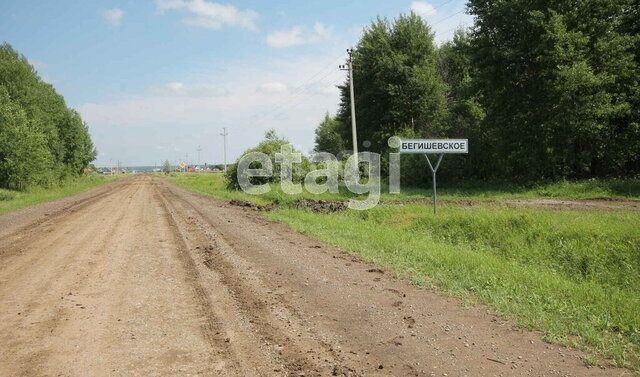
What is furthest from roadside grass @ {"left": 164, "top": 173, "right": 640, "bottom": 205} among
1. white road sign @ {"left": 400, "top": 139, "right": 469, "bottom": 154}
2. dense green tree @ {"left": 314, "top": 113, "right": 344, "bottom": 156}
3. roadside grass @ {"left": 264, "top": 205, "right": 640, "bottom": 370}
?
dense green tree @ {"left": 314, "top": 113, "right": 344, "bottom": 156}

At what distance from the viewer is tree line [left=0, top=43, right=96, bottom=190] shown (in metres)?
32.2

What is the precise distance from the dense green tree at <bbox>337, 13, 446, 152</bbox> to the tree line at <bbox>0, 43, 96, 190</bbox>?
2688cm

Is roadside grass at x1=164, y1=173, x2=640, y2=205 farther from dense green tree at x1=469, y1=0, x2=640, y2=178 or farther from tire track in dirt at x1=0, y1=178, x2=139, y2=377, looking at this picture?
tire track in dirt at x1=0, y1=178, x2=139, y2=377

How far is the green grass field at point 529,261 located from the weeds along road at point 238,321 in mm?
515

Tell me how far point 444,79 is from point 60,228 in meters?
38.1

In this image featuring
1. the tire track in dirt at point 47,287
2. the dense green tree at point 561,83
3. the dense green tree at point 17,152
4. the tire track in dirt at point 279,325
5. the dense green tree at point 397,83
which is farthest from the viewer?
the dense green tree at point 397,83

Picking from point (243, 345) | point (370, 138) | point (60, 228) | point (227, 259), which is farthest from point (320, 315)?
point (370, 138)

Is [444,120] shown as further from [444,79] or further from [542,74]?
[542,74]

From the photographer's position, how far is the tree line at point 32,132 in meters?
32.2

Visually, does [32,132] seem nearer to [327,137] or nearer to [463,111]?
[463,111]

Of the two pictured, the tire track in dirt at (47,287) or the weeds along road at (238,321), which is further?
the tire track in dirt at (47,287)

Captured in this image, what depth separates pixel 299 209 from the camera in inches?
750

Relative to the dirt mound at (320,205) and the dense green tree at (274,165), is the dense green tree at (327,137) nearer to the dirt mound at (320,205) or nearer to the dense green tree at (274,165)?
the dense green tree at (274,165)

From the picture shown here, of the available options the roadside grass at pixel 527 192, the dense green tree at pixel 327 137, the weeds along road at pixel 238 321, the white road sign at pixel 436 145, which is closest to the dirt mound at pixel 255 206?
the roadside grass at pixel 527 192
